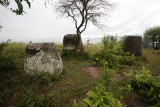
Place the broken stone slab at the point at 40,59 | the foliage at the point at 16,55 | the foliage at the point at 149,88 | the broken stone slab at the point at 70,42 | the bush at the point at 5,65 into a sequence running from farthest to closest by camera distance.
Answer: the broken stone slab at the point at 70,42 < the foliage at the point at 16,55 < the bush at the point at 5,65 < the broken stone slab at the point at 40,59 < the foliage at the point at 149,88

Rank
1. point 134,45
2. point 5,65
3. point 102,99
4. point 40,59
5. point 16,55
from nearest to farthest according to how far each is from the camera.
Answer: point 102,99
point 40,59
point 5,65
point 16,55
point 134,45

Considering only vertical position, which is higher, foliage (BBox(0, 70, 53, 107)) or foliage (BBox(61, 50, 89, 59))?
foliage (BBox(61, 50, 89, 59))

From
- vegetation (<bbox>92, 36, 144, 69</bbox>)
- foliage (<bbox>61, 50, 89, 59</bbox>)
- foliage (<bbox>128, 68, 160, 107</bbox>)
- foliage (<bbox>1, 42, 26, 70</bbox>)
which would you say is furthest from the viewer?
foliage (<bbox>61, 50, 89, 59</bbox>)

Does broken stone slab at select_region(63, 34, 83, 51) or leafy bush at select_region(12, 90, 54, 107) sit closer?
leafy bush at select_region(12, 90, 54, 107)

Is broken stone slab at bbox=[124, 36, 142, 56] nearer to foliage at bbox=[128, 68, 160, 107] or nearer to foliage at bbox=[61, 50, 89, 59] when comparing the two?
foliage at bbox=[61, 50, 89, 59]

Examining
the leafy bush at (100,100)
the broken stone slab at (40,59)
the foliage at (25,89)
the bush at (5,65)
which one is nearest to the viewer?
the leafy bush at (100,100)

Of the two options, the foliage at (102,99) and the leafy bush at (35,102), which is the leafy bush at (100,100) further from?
the leafy bush at (35,102)

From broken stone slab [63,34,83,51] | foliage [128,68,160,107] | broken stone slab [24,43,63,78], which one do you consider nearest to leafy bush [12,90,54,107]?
broken stone slab [24,43,63,78]

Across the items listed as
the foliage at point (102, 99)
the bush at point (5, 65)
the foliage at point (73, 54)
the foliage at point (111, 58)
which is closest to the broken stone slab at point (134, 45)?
the foliage at point (111, 58)

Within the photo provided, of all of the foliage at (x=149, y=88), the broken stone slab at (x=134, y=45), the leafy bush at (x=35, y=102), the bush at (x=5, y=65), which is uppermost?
the broken stone slab at (x=134, y=45)

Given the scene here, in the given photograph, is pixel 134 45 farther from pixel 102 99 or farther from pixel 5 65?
pixel 5 65

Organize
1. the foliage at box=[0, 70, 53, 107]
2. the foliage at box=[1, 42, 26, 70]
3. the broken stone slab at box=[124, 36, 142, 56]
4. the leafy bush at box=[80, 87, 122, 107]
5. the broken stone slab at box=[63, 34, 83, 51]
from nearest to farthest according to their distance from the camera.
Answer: the leafy bush at box=[80, 87, 122, 107] < the foliage at box=[0, 70, 53, 107] < the foliage at box=[1, 42, 26, 70] < the broken stone slab at box=[124, 36, 142, 56] < the broken stone slab at box=[63, 34, 83, 51]

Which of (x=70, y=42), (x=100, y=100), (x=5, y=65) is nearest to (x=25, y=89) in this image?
(x=5, y=65)

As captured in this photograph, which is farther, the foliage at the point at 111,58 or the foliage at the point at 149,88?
the foliage at the point at 111,58
